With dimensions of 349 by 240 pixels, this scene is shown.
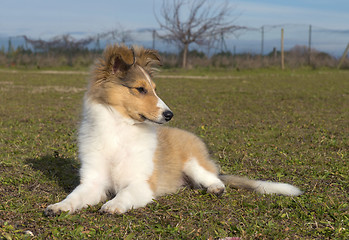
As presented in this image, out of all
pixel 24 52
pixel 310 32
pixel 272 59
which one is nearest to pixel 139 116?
pixel 272 59

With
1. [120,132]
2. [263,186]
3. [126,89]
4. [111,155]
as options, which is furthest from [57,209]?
[263,186]

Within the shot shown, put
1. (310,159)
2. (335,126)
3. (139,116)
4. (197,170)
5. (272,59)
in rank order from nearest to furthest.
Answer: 1. (139,116)
2. (197,170)
3. (310,159)
4. (335,126)
5. (272,59)

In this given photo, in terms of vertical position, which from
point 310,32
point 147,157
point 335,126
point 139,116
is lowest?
point 335,126

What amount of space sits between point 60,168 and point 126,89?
1.97 meters

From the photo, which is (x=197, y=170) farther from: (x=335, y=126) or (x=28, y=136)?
(x=335, y=126)

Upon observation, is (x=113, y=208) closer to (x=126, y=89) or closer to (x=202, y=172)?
(x=126, y=89)

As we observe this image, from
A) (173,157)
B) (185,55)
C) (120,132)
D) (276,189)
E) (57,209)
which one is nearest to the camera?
(57,209)

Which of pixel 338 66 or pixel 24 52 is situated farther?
Answer: pixel 24 52

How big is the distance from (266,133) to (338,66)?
28.2 m

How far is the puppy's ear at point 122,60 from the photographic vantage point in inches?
157

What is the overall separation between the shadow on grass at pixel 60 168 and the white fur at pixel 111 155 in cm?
61

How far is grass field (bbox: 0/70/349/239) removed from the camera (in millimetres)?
3441

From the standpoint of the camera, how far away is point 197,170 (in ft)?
15.1

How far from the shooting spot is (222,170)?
18.0 feet
